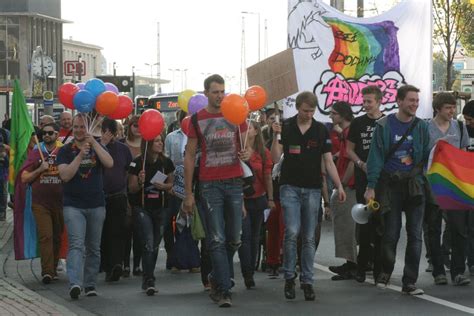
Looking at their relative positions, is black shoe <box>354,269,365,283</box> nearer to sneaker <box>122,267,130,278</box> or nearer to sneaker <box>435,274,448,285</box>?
sneaker <box>435,274,448,285</box>

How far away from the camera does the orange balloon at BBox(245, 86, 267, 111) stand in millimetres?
11328

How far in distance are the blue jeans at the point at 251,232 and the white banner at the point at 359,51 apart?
405 cm

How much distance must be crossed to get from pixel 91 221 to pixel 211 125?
5.03 feet

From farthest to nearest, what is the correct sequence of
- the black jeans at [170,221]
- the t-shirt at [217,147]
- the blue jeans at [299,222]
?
the black jeans at [170,221] < the blue jeans at [299,222] < the t-shirt at [217,147]

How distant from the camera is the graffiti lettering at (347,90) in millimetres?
16094

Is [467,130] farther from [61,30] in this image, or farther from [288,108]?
[61,30]

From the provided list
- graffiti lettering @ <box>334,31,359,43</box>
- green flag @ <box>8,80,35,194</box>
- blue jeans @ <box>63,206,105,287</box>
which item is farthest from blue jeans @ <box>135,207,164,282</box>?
graffiti lettering @ <box>334,31,359,43</box>

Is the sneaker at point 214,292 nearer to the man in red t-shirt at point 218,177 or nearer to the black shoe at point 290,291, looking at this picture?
the man in red t-shirt at point 218,177

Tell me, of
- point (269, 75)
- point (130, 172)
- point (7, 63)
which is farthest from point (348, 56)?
point (7, 63)

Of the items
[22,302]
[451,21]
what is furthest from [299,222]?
[451,21]

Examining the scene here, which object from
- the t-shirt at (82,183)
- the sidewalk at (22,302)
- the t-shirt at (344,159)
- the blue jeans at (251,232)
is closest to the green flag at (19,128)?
the sidewalk at (22,302)

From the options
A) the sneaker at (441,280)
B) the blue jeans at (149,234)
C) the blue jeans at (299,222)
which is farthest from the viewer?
the sneaker at (441,280)

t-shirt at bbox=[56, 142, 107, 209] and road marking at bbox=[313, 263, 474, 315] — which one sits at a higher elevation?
t-shirt at bbox=[56, 142, 107, 209]

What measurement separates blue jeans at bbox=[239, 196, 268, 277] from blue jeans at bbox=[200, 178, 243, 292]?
3.37ft
